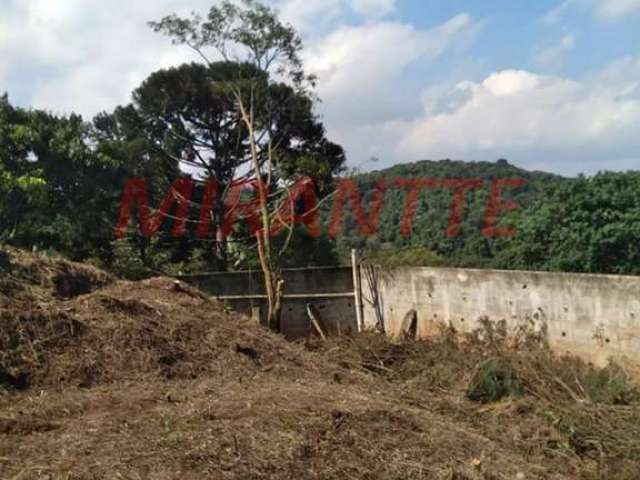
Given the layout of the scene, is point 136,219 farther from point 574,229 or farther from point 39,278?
point 574,229

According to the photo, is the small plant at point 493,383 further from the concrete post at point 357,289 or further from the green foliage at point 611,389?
the concrete post at point 357,289

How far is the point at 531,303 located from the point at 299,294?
4473 mm

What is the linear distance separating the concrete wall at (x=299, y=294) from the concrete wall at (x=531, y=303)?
731mm

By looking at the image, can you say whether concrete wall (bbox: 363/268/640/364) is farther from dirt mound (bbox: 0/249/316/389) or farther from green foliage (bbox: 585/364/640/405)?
dirt mound (bbox: 0/249/316/389)

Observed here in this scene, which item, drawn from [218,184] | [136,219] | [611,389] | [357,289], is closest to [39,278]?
[357,289]

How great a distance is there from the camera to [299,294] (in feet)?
36.9

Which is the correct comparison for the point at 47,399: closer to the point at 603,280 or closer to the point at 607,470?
the point at 607,470

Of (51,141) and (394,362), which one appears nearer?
(394,362)

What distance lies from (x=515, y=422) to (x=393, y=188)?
15.5m

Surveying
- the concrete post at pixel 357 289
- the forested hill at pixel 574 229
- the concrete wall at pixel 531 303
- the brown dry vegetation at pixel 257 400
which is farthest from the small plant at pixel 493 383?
the forested hill at pixel 574 229

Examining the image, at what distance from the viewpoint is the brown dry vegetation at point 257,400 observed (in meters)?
3.94

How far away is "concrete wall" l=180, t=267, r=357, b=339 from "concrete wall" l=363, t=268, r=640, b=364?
28.8 inches

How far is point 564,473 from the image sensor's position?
4504 mm

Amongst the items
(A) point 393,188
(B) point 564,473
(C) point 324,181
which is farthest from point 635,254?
(A) point 393,188
